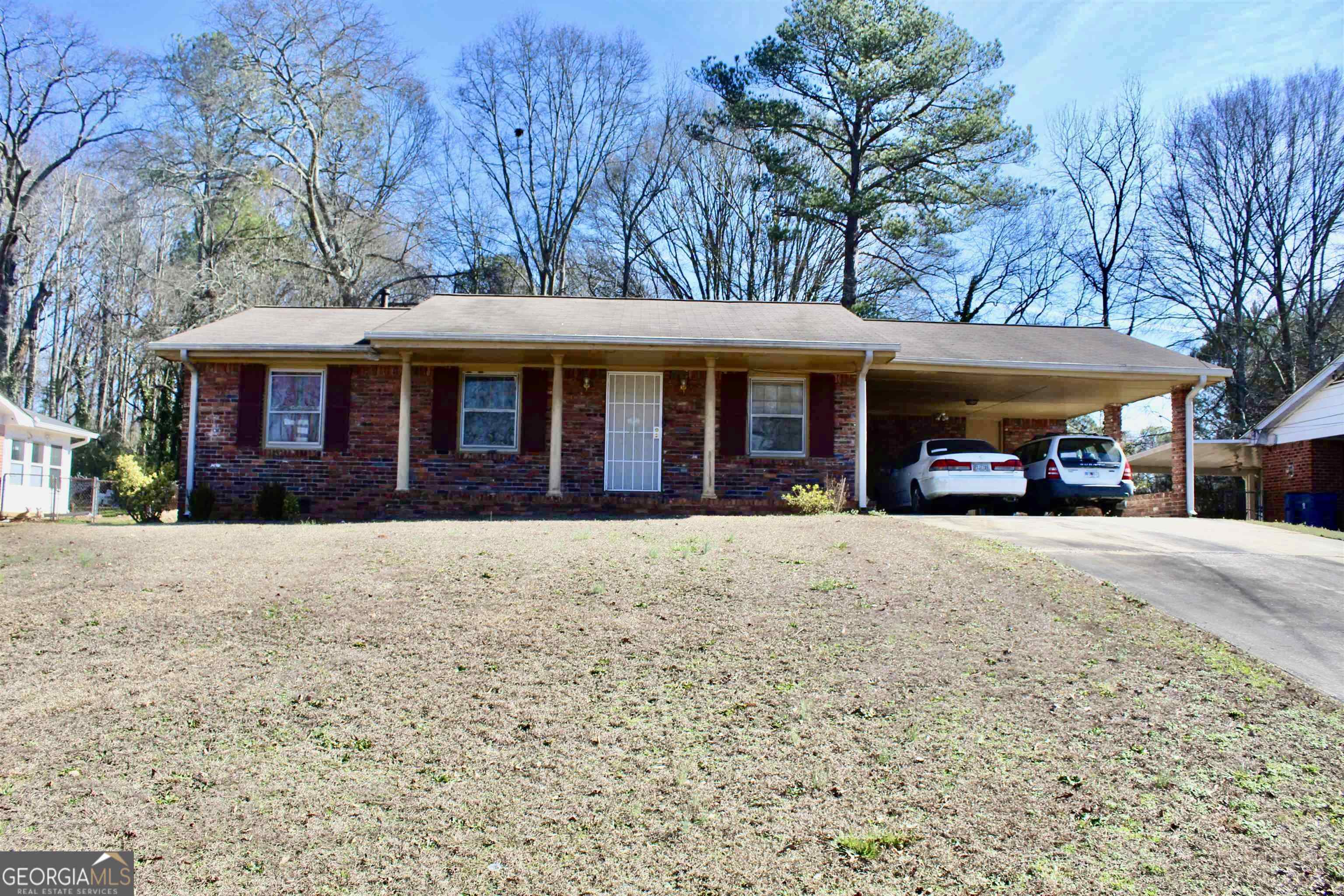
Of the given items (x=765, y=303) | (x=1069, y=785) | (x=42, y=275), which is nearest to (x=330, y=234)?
(x=42, y=275)

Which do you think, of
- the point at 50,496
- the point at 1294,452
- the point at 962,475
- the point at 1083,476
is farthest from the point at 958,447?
the point at 50,496

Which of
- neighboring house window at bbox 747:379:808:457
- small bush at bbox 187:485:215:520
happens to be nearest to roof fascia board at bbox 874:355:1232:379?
neighboring house window at bbox 747:379:808:457

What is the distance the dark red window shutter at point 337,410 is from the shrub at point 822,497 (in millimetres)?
7315

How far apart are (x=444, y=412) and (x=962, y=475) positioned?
326 inches

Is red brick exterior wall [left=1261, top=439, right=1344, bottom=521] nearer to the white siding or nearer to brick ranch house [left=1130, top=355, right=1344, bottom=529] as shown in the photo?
brick ranch house [left=1130, top=355, right=1344, bottom=529]

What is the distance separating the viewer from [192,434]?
14.6m

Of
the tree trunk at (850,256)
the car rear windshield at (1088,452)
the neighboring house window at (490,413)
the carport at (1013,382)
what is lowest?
the car rear windshield at (1088,452)

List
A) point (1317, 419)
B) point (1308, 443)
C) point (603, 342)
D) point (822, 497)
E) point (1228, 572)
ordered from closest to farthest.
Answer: point (1228, 572)
point (603, 342)
point (822, 497)
point (1317, 419)
point (1308, 443)

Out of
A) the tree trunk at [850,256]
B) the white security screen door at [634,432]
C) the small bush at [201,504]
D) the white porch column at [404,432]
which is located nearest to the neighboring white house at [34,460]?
the small bush at [201,504]

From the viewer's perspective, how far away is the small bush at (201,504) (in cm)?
1409

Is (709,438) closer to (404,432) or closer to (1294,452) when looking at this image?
(404,432)

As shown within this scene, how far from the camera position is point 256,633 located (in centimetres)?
624

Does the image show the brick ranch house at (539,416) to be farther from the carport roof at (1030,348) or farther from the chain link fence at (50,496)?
the chain link fence at (50,496)

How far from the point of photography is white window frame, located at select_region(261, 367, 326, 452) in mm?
14633
